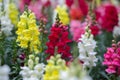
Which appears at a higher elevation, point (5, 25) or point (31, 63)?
point (5, 25)

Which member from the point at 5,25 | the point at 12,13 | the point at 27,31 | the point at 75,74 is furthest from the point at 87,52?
the point at 12,13

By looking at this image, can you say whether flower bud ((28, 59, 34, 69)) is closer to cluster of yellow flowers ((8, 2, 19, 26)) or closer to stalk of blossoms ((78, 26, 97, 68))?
stalk of blossoms ((78, 26, 97, 68))

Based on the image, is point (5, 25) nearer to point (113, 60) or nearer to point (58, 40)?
point (58, 40)

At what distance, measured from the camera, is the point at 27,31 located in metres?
3.98

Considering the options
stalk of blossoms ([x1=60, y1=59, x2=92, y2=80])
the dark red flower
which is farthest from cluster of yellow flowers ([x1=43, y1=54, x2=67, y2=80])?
the dark red flower

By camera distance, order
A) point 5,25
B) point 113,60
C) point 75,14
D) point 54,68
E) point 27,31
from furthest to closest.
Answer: point 75,14, point 5,25, point 27,31, point 113,60, point 54,68

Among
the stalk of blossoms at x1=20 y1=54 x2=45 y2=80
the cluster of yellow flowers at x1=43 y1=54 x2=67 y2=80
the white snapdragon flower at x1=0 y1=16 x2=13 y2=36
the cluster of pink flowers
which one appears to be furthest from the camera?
the white snapdragon flower at x1=0 y1=16 x2=13 y2=36

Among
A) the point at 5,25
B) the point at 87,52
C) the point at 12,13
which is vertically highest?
the point at 12,13

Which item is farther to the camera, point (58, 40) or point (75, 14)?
point (75, 14)

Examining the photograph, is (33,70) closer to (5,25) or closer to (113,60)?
(113,60)

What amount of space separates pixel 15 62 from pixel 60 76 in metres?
1.50

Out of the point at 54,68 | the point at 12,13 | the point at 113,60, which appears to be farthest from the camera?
the point at 12,13

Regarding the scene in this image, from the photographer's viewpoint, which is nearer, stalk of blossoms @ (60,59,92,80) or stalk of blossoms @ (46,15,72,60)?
stalk of blossoms @ (60,59,92,80)

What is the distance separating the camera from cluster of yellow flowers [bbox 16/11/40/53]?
13.1 feet
